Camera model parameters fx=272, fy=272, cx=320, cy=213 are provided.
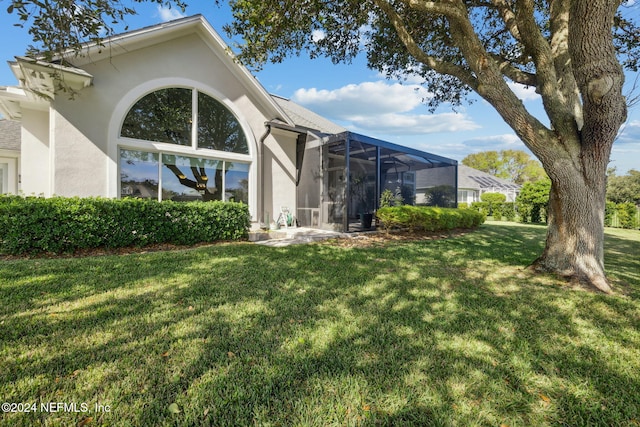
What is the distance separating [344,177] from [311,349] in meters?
8.09

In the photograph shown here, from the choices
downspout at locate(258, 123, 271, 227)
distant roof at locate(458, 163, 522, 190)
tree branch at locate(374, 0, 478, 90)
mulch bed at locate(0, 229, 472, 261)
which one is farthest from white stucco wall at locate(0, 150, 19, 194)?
distant roof at locate(458, 163, 522, 190)

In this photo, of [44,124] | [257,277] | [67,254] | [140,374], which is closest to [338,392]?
[140,374]

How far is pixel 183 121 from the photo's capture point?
868 centimetres

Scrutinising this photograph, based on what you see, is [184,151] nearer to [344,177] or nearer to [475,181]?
[344,177]

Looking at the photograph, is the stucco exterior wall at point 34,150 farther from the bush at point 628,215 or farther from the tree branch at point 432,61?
the bush at point 628,215

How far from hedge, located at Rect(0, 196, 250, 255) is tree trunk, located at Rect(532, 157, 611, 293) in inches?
298

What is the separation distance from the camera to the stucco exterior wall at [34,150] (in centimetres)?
858

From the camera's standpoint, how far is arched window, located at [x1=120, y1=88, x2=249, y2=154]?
7969 mm

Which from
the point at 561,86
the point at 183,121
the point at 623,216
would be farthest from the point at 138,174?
the point at 623,216

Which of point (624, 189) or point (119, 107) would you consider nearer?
point (119, 107)

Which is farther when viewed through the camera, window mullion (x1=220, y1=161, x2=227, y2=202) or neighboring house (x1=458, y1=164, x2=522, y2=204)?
neighboring house (x1=458, y1=164, x2=522, y2=204)

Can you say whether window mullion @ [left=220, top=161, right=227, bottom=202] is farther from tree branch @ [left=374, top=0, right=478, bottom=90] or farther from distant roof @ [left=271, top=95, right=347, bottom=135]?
tree branch @ [left=374, top=0, right=478, bottom=90]

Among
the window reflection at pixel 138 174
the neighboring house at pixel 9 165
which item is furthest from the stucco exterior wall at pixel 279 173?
the neighboring house at pixel 9 165

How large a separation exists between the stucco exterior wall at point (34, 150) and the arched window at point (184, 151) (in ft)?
10.9
